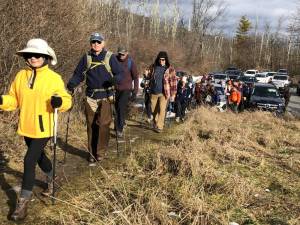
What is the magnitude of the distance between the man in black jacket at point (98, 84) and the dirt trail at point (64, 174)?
1.02ft

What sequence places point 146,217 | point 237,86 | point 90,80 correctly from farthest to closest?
point 237,86 < point 90,80 < point 146,217

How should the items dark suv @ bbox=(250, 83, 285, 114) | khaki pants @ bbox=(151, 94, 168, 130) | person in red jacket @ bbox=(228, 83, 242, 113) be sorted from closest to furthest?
khaki pants @ bbox=(151, 94, 168, 130) → person in red jacket @ bbox=(228, 83, 242, 113) → dark suv @ bbox=(250, 83, 285, 114)

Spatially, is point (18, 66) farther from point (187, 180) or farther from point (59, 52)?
point (187, 180)

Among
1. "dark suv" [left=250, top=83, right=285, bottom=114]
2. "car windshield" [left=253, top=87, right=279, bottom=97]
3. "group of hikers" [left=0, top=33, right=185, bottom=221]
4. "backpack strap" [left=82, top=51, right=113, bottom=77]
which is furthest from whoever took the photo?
"car windshield" [left=253, top=87, right=279, bottom=97]

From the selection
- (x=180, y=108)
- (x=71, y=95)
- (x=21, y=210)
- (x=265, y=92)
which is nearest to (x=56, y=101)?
(x=21, y=210)

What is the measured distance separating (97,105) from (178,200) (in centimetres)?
277

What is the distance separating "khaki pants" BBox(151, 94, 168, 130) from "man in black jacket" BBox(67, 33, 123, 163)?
136 inches

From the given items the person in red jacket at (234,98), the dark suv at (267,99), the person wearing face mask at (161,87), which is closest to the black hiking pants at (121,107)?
the person wearing face mask at (161,87)

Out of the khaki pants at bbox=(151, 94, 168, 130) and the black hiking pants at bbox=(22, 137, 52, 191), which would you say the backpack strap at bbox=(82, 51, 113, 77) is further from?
the khaki pants at bbox=(151, 94, 168, 130)

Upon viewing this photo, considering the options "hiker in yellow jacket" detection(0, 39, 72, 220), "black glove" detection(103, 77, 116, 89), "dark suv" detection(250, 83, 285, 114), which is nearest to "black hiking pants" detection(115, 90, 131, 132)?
"black glove" detection(103, 77, 116, 89)

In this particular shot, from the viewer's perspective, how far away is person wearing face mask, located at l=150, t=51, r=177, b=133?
34.7ft

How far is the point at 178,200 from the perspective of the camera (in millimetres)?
4820

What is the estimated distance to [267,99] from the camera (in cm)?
1902

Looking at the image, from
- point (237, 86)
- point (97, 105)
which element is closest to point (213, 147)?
point (97, 105)
